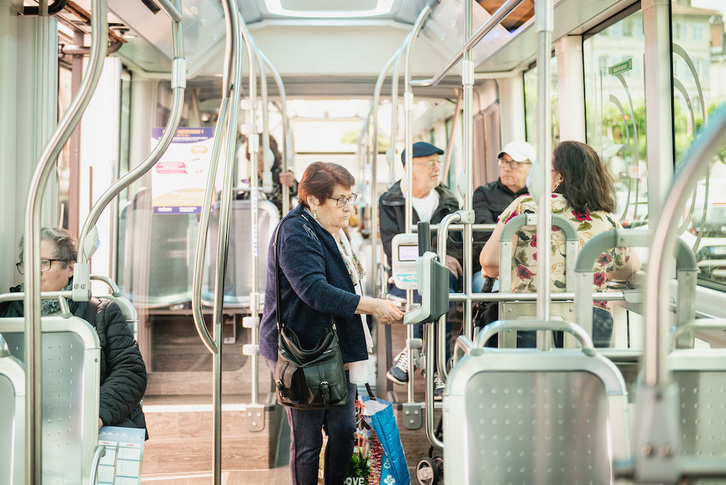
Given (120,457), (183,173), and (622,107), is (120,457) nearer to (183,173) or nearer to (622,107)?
(183,173)

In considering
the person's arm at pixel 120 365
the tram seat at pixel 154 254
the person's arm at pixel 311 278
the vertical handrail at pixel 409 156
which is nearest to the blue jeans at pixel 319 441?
the person's arm at pixel 311 278

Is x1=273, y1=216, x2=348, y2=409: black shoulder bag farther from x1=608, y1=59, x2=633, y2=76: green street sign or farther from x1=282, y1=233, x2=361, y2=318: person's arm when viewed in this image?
x1=608, y1=59, x2=633, y2=76: green street sign

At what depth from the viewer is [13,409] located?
1.70 meters

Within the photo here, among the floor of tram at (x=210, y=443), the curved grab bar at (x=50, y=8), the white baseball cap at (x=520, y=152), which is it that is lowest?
the floor of tram at (x=210, y=443)

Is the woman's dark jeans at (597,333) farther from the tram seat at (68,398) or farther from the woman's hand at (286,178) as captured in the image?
the woman's hand at (286,178)

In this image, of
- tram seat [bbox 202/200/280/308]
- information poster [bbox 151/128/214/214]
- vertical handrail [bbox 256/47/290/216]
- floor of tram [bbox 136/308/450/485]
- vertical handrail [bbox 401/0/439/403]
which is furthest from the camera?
tram seat [bbox 202/200/280/308]

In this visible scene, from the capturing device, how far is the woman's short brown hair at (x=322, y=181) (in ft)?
9.19

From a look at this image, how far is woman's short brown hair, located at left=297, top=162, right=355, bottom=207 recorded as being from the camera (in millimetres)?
2801

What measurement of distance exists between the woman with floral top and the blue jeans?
802 mm

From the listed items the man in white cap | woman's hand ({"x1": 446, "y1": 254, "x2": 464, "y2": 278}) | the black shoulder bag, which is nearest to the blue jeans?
the black shoulder bag

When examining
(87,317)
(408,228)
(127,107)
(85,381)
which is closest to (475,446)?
(85,381)

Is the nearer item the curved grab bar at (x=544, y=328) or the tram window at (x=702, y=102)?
the curved grab bar at (x=544, y=328)

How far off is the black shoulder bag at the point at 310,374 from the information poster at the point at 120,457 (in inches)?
28.3

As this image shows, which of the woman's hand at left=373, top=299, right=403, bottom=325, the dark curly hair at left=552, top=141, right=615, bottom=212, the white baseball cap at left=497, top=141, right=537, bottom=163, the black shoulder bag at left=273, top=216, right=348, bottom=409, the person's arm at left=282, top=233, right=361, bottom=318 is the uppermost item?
the white baseball cap at left=497, top=141, right=537, bottom=163
